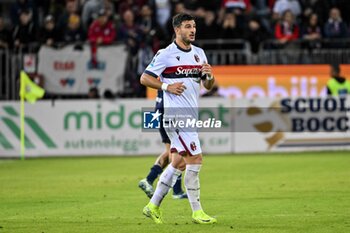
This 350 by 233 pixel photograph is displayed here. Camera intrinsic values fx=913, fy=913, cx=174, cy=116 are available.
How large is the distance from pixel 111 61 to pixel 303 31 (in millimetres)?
5796

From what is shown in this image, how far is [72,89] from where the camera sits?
2670cm

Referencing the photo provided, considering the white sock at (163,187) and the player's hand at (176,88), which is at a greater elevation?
the player's hand at (176,88)

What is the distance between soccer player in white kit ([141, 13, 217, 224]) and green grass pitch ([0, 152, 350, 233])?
0.36 metres

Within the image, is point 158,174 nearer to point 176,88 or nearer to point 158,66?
point 158,66

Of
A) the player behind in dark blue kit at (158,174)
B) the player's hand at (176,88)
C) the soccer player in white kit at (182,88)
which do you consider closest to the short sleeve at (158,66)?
the soccer player in white kit at (182,88)

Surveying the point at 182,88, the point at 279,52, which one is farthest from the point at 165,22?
the point at 182,88

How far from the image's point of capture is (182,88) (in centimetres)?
1151

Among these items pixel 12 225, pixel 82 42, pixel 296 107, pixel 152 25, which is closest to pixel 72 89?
pixel 82 42

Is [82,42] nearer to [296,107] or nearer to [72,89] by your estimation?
[72,89]

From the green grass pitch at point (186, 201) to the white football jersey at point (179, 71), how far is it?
156 cm

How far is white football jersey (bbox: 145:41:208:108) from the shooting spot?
38.3ft

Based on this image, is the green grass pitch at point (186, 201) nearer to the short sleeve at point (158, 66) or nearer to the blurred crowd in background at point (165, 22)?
the short sleeve at point (158, 66)

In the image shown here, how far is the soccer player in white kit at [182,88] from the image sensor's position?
11.5 metres

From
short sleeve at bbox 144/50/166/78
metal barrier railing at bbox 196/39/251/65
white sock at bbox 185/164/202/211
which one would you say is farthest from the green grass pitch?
metal barrier railing at bbox 196/39/251/65
